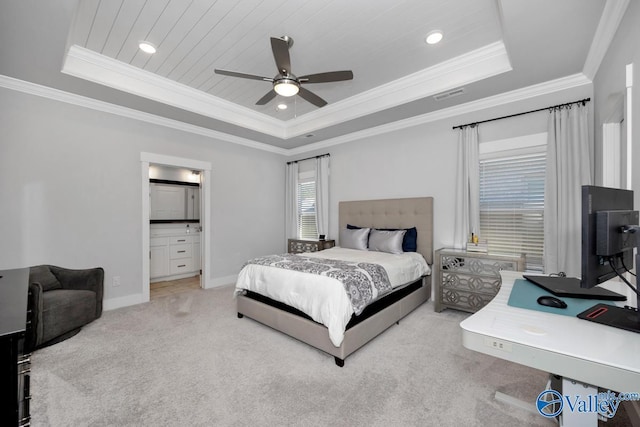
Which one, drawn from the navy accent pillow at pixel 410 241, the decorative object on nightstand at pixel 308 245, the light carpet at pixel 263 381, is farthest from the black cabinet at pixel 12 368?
the decorative object on nightstand at pixel 308 245

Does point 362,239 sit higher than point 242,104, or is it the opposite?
point 242,104

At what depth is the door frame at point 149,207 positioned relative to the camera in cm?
393

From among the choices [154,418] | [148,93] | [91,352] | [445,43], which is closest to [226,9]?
[148,93]

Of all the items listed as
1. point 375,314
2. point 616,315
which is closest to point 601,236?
point 616,315

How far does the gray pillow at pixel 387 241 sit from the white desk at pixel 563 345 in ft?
8.67

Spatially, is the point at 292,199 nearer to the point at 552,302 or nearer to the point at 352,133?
the point at 352,133

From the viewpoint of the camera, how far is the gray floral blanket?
2383mm

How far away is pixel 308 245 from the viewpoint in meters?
5.21

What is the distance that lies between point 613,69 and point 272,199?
16.5 ft

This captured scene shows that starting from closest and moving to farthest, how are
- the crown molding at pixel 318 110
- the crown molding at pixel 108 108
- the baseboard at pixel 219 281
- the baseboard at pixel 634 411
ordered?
the baseboard at pixel 634 411, the crown molding at pixel 318 110, the crown molding at pixel 108 108, the baseboard at pixel 219 281

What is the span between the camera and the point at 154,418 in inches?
66.7

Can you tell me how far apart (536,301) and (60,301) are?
400cm

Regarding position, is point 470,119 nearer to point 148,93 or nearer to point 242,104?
point 242,104

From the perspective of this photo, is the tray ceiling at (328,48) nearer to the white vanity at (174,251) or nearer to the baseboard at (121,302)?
the white vanity at (174,251)
